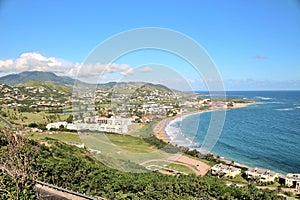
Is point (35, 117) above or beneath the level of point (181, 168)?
above

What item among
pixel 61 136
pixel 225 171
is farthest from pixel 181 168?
pixel 61 136

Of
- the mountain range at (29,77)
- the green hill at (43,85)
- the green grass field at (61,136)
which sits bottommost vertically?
the green grass field at (61,136)

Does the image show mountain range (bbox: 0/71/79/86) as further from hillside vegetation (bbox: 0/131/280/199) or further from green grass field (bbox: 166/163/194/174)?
hillside vegetation (bbox: 0/131/280/199)

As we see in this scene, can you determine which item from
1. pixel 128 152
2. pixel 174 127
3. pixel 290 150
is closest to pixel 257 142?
pixel 290 150

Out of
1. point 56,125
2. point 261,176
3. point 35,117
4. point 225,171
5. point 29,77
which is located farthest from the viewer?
point 29,77

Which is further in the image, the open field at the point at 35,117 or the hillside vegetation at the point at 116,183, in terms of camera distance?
the open field at the point at 35,117

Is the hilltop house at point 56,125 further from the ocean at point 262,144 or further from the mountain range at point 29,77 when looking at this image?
the mountain range at point 29,77

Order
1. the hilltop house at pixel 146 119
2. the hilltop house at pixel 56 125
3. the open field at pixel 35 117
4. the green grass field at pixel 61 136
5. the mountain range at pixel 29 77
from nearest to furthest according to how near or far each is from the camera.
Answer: the hilltop house at pixel 146 119, the green grass field at pixel 61 136, the hilltop house at pixel 56 125, the open field at pixel 35 117, the mountain range at pixel 29 77

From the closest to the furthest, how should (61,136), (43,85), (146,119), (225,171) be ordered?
(146,119) < (225,171) < (61,136) < (43,85)

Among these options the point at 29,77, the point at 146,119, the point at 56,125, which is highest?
the point at 29,77

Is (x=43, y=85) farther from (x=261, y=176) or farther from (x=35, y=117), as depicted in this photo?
(x=261, y=176)

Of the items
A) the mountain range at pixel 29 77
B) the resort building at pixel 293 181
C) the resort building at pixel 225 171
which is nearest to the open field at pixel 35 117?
the mountain range at pixel 29 77
